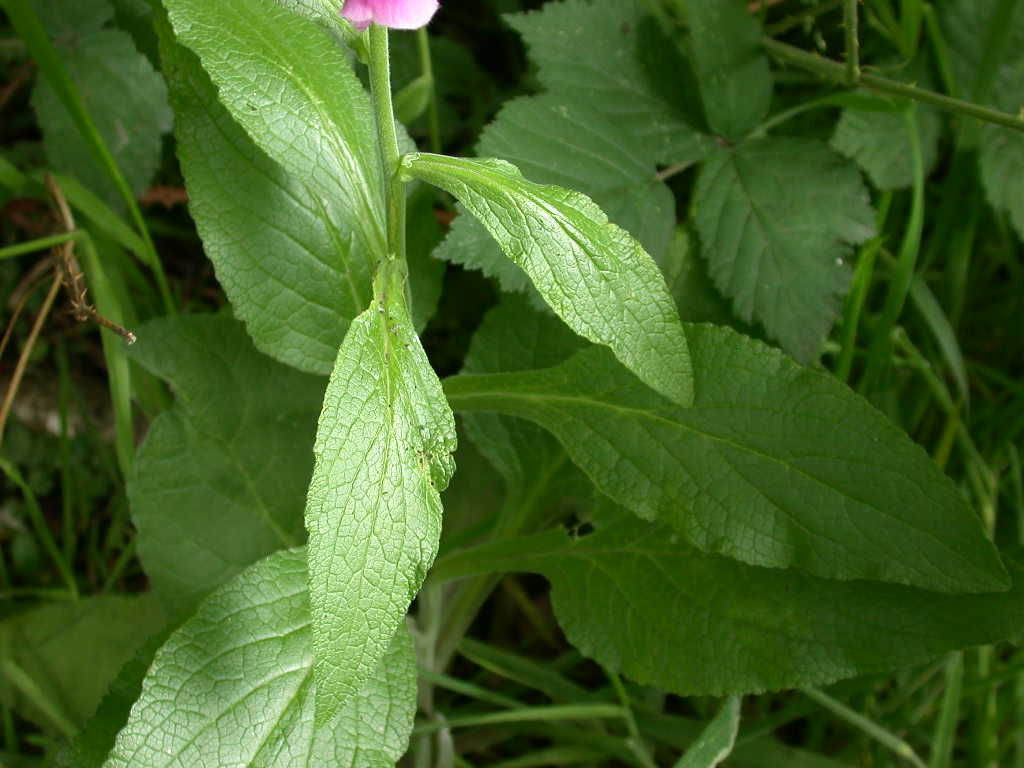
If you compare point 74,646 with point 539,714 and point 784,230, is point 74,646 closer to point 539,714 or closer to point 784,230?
point 539,714

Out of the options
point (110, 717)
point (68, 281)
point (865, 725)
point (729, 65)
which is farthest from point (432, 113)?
point (865, 725)

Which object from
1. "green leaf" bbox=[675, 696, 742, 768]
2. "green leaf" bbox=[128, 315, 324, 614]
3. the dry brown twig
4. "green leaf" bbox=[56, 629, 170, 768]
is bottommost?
"green leaf" bbox=[675, 696, 742, 768]

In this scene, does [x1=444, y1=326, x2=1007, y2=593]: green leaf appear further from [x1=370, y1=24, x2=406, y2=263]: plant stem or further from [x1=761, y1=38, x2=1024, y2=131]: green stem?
[x1=761, y1=38, x2=1024, y2=131]: green stem

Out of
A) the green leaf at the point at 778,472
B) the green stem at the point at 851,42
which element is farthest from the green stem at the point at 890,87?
the green leaf at the point at 778,472

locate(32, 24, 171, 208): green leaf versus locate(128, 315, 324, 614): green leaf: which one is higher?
locate(32, 24, 171, 208): green leaf

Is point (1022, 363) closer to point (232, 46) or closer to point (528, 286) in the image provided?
point (528, 286)

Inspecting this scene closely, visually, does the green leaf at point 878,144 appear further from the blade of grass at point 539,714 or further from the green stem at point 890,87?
the blade of grass at point 539,714

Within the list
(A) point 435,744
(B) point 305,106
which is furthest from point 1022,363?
(B) point 305,106

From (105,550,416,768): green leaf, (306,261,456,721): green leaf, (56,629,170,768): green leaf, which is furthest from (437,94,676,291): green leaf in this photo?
(56,629,170,768): green leaf
